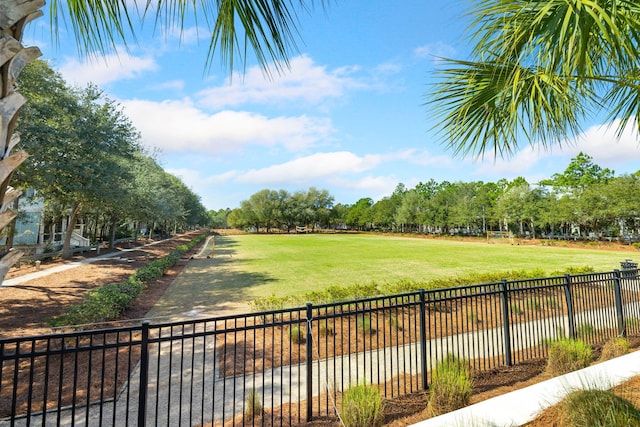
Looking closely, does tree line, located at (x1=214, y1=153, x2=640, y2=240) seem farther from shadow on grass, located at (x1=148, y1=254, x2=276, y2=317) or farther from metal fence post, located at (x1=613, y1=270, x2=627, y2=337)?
shadow on grass, located at (x1=148, y1=254, x2=276, y2=317)

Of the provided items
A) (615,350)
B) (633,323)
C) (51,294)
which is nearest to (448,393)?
(615,350)

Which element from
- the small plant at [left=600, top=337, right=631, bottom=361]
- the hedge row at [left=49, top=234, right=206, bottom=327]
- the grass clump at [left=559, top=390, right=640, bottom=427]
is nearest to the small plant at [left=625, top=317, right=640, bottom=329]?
the small plant at [left=600, top=337, right=631, bottom=361]

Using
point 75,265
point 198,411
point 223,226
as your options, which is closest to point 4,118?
point 198,411

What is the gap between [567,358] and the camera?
4980 millimetres

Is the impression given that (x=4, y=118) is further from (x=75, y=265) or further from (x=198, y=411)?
(x=75, y=265)

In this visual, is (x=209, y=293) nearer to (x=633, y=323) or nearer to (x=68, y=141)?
(x=68, y=141)

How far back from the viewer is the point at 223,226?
545 ft

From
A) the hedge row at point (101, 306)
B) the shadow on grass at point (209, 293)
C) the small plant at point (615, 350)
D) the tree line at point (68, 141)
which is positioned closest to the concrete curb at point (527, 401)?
the small plant at point (615, 350)

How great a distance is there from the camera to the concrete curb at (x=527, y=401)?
→ 3.33 metres

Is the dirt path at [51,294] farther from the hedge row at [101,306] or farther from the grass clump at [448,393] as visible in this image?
the grass clump at [448,393]

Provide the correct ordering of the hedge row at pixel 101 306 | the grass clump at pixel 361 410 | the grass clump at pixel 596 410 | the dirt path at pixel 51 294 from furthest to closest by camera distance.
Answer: the dirt path at pixel 51 294, the hedge row at pixel 101 306, the grass clump at pixel 361 410, the grass clump at pixel 596 410

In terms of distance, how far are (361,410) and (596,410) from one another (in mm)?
2317

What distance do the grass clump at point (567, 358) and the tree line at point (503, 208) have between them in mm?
46244

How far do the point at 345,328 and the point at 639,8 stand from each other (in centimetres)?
722
